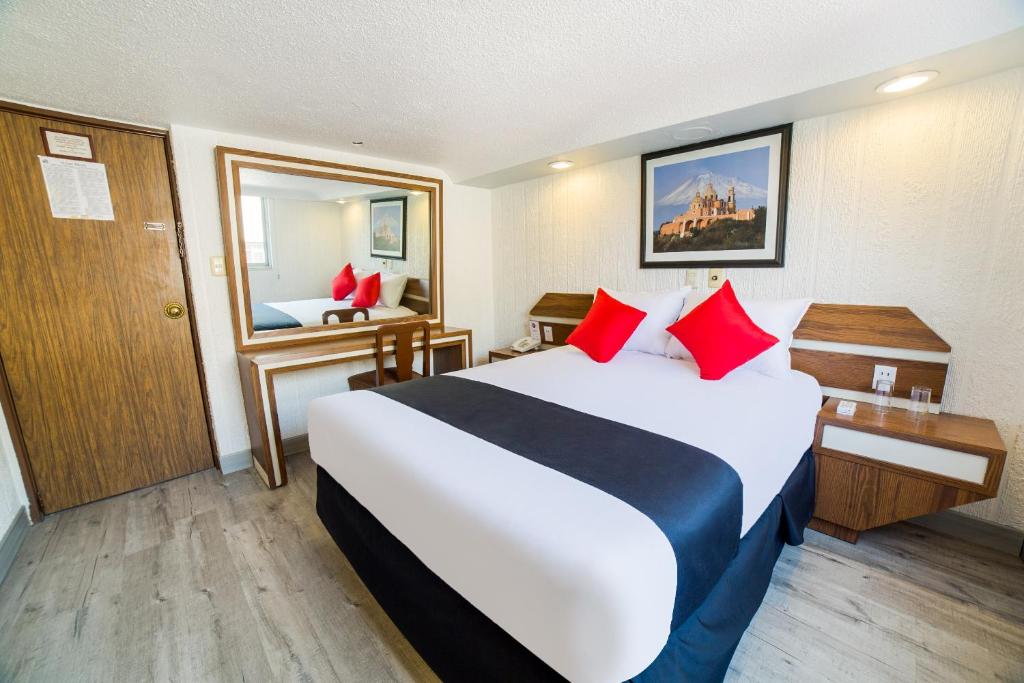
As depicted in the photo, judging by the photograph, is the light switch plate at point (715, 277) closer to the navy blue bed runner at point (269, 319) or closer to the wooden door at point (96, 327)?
the navy blue bed runner at point (269, 319)

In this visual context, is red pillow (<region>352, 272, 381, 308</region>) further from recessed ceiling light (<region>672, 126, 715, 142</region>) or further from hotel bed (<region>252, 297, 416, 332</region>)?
recessed ceiling light (<region>672, 126, 715, 142</region>)

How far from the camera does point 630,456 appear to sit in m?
1.30

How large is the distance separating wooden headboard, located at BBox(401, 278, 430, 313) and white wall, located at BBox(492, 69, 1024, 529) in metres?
2.37

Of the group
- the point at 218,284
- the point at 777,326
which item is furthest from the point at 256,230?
the point at 777,326

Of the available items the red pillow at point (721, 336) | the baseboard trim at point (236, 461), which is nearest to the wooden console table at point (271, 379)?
the baseboard trim at point (236, 461)

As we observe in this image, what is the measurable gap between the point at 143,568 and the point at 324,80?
2.37 metres

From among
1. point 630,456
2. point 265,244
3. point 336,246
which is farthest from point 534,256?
point 630,456

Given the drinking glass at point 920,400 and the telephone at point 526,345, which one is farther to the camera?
the telephone at point 526,345

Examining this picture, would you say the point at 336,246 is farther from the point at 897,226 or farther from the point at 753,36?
the point at 897,226

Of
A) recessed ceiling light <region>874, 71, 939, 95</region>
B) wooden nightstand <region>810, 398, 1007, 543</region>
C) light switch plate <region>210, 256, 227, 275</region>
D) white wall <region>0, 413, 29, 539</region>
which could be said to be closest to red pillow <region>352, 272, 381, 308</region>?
light switch plate <region>210, 256, 227, 275</region>

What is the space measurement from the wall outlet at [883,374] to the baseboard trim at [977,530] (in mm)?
667

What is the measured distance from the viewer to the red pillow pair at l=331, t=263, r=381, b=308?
3096 millimetres

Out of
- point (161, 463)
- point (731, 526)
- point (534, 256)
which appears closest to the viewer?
point (731, 526)

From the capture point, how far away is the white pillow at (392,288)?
334 centimetres
